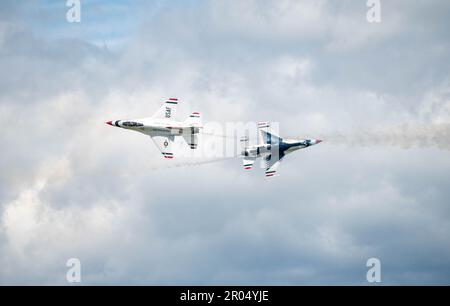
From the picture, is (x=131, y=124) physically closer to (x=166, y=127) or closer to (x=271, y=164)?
(x=166, y=127)

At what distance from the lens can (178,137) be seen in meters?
94.1

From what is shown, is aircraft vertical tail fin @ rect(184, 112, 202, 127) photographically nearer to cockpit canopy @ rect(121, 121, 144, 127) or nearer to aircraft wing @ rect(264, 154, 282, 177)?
cockpit canopy @ rect(121, 121, 144, 127)

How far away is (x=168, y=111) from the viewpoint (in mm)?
96562

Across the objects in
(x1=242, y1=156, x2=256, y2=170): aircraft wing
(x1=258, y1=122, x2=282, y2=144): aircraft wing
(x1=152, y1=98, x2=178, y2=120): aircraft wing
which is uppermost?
(x1=152, y1=98, x2=178, y2=120): aircraft wing

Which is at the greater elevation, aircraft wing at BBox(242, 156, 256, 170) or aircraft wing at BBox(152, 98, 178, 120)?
aircraft wing at BBox(152, 98, 178, 120)

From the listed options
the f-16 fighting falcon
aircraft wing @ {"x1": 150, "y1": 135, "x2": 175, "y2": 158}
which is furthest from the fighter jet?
the f-16 fighting falcon

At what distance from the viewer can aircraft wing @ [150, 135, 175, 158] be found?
94875 mm

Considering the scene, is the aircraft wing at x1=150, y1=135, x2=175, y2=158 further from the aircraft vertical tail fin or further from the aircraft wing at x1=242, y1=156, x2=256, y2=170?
the aircraft wing at x1=242, y1=156, x2=256, y2=170

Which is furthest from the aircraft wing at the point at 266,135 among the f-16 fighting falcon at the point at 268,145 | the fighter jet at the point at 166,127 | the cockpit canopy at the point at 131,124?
the cockpit canopy at the point at 131,124

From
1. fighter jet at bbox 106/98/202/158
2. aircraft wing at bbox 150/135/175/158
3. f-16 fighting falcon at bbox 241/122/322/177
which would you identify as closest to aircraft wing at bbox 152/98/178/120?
fighter jet at bbox 106/98/202/158

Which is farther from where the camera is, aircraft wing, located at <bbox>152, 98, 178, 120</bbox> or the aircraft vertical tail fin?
aircraft wing, located at <bbox>152, 98, 178, 120</bbox>

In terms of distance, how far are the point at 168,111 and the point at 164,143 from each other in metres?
5.24
